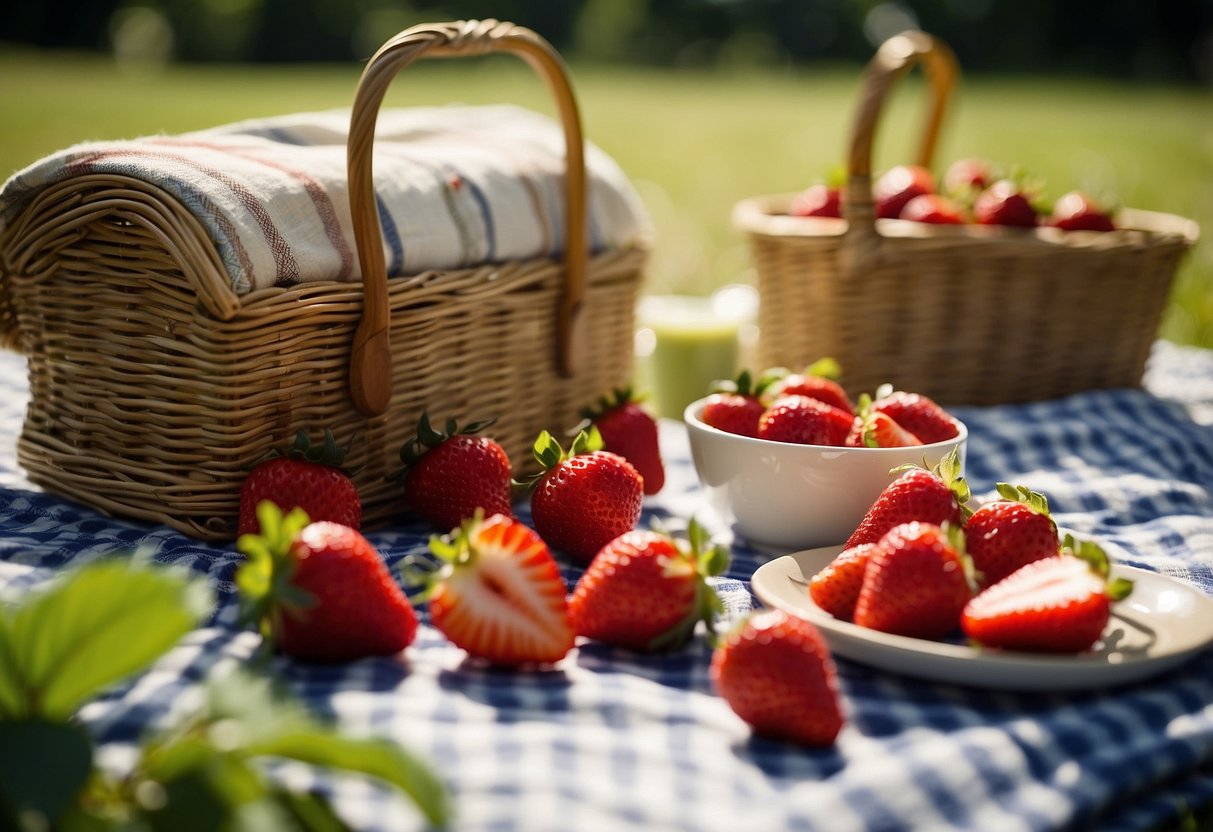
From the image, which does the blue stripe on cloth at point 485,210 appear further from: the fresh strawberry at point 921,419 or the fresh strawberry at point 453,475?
the fresh strawberry at point 921,419

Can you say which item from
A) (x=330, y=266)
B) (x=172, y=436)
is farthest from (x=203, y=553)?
(x=330, y=266)

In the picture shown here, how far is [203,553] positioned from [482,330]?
0.44m

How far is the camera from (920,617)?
3.01 feet

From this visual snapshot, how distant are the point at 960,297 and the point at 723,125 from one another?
5.99m

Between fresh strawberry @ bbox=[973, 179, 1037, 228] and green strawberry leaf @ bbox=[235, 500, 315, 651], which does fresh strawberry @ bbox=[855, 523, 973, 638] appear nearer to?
green strawberry leaf @ bbox=[235, 500, 315, 651]

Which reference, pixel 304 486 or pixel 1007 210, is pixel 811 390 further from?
pixel 1007 210

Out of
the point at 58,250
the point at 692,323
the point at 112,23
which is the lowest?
the point at 112,23

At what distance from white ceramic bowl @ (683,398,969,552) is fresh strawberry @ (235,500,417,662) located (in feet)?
1.47

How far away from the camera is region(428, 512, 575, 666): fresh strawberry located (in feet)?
2.97

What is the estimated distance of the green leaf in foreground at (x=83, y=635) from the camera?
0.69 metres

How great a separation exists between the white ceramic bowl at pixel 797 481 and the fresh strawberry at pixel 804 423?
18 millimetres

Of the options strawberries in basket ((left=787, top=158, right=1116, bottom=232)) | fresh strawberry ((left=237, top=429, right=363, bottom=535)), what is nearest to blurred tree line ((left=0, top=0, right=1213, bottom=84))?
strawberries in basket ((left=787, top=158, right=1116, bottom=232))

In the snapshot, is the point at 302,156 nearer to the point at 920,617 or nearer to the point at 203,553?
the point at 203,553

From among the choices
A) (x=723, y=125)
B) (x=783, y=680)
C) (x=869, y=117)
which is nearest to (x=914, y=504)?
(x=783, y=680)
